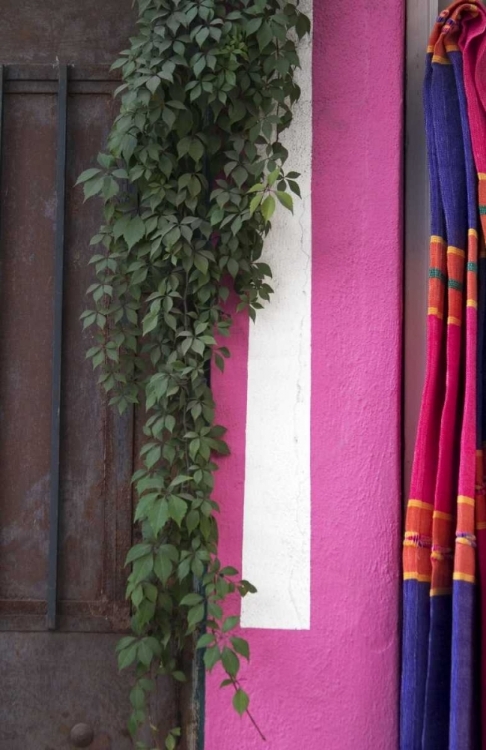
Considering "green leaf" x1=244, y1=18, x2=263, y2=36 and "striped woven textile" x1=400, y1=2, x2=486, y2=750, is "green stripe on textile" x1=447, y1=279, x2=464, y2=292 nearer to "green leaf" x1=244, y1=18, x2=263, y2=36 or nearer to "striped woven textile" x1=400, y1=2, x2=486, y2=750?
"striped woven textile" x1=400, y1=2, x2=486, y2=750

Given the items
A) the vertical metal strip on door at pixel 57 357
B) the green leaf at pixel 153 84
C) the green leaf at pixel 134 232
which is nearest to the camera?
the green leaf at pixel 153 84

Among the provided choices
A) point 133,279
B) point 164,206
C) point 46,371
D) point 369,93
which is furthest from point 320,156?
point 46,371

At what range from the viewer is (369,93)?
211 cm

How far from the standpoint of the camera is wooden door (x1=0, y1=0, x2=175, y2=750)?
2.12 metres

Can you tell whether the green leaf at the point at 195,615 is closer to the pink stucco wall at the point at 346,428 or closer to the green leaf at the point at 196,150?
the pink stucco wall at the point at 346,428

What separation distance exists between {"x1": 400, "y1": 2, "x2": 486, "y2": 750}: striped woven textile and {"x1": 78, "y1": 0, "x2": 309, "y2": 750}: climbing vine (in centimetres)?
36

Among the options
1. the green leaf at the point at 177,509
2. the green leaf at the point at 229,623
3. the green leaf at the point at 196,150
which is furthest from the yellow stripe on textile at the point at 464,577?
the green leaf at the point at 196,150

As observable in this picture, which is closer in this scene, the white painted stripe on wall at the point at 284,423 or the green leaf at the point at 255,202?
the green leaf at the point at 255,202

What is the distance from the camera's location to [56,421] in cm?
215

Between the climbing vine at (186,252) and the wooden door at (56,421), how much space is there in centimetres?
Answer: 16

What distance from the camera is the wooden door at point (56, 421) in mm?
2121

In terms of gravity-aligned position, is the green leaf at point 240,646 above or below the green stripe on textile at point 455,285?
below

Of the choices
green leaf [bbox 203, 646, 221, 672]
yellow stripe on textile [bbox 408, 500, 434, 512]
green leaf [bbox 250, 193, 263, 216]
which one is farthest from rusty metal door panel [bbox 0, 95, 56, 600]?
yellow stripe on textile [bbox 408, 500, 434, 512]

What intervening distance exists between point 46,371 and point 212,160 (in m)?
0.71
